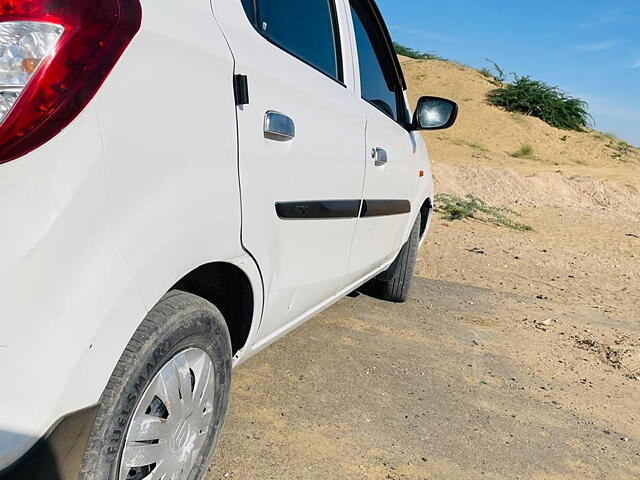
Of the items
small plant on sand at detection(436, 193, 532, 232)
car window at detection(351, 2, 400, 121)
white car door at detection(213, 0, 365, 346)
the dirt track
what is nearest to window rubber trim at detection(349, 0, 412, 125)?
car window at detection(351, 2, 400, 121)

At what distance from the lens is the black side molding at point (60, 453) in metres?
1.17

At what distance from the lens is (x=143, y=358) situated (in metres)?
1.41

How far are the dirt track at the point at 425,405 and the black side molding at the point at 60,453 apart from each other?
1052mm

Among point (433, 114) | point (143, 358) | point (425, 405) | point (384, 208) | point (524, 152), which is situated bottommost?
point (425, 405)

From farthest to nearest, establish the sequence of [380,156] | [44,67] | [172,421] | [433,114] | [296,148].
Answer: [433,114], [380,156], [296,148], [172,421], [44,67]

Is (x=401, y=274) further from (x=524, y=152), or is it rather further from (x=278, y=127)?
(x=524, y=152)

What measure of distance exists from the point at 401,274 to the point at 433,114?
123 centimetres

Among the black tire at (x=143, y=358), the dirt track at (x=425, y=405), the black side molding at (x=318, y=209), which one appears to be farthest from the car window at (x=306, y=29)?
the dirt track at (x=425, y=405)

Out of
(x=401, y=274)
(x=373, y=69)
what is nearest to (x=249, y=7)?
(x=373, y=69)

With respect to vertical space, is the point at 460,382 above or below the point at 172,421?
below

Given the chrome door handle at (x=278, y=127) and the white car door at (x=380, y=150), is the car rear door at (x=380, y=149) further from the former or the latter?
the chrome door handle at (x=278, y=127)

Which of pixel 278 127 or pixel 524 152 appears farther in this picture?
pixel 524 152

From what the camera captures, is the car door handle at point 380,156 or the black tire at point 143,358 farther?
the car door handle at point 380,156

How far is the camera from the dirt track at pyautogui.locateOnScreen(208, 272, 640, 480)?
2.48 m
